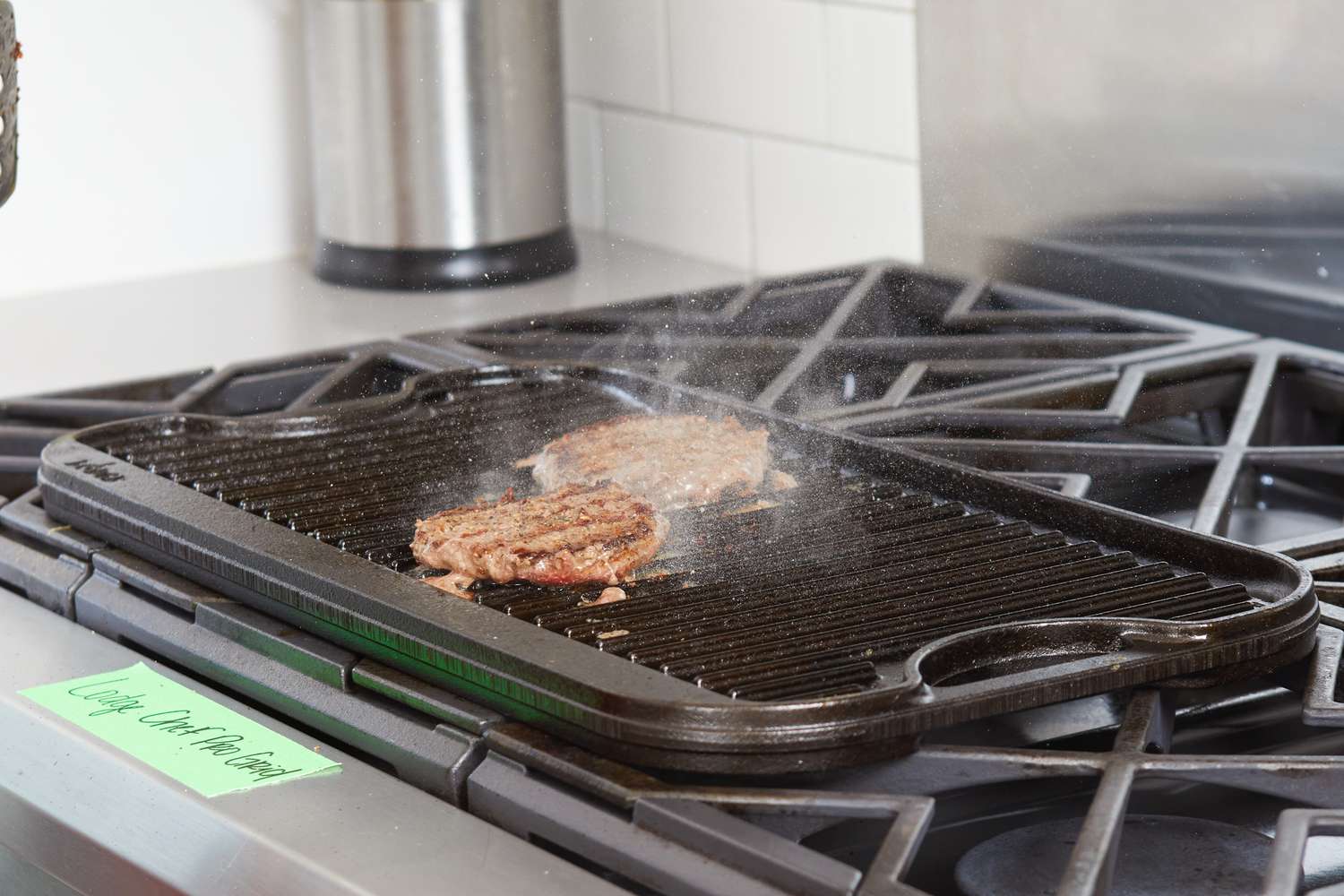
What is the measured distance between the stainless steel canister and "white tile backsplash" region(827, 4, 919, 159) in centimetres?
39

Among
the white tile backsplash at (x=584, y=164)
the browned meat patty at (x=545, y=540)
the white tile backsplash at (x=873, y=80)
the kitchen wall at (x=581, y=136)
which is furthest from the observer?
the white tile backsplash at (x=584, y=164)

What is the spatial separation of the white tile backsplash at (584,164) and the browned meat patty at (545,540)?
54.2 inches

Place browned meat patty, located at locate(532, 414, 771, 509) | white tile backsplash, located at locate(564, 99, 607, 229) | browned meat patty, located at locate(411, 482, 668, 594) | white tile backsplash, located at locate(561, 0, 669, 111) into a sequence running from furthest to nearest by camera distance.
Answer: white tile backsplash, located at locate(564, 99, 607, 229)
white tile backsplash, located at locate(561, 0, 669, 111)
browned meat patty, located at locate(532, 414, 771, 509)
browned meat patty, located at locate(411, 482, 668, 594)

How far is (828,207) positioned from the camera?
203 cm

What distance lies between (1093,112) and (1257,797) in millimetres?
862

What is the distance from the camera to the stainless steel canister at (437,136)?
209 centimetres

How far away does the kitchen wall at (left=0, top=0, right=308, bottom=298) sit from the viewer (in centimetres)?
223

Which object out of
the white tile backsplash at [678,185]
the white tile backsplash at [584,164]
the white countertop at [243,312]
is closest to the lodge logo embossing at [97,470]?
the white countertop at [243,312]

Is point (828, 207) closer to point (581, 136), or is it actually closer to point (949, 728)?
point (581, 136)

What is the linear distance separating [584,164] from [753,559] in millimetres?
1530

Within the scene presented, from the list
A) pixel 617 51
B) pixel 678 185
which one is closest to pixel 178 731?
pixel 678 185

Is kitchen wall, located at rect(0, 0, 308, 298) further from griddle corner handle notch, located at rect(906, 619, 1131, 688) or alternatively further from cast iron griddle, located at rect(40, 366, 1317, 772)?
griddle corner handle notch, located at rect(906, 619, 1131, 688)

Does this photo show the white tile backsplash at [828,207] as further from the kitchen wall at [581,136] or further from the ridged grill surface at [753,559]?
the ridged grill surface at [753,559]

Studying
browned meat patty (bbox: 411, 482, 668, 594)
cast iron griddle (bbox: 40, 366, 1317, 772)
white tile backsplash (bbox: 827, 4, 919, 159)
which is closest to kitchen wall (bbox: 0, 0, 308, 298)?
white tile backsplash (bbox: 827, 4, 919, 159)
